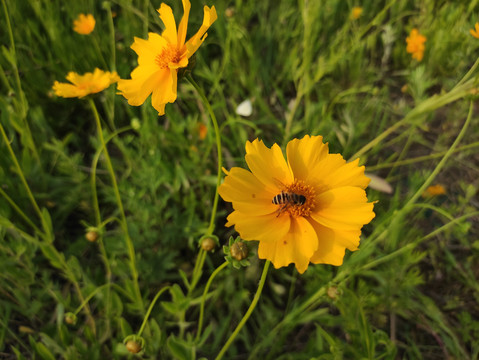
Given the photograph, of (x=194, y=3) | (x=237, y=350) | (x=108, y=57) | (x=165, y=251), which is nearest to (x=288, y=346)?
(x=237, y=350)

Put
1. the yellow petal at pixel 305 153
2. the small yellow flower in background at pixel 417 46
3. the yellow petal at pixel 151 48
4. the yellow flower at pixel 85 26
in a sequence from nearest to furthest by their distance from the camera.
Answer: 1. the yellow petal at pixel 305 153
2. the yellow petal at pixel 151 48
3. the yellow flower at pixel 85 26
4. the small yellow flower in background at pixel 417 46

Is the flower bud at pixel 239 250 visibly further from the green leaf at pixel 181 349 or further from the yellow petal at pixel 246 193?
the green leaf at pixel 181 349

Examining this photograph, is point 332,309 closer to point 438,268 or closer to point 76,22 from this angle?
point 438,268

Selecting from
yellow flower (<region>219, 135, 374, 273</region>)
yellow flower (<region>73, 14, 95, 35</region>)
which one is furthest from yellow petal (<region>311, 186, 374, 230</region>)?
yellow flower (<region>73, 14, 95, 35</region>)

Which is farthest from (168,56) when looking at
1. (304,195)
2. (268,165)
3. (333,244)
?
(333,244)

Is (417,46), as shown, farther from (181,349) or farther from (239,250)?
(181,349)

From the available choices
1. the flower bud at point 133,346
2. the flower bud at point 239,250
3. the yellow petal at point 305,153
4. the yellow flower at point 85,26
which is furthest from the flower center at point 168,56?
the yellow flower at point 85,26

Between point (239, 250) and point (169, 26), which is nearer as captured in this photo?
point (239, 250)
